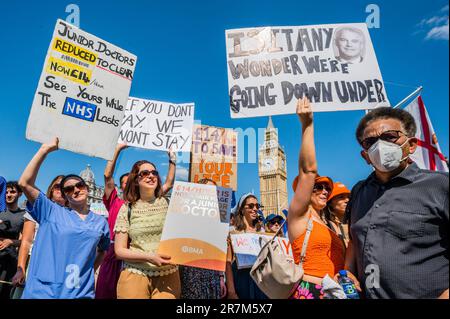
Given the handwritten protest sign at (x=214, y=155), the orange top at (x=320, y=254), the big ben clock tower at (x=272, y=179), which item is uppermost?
the big ben clock tower at (x=272, y=179)

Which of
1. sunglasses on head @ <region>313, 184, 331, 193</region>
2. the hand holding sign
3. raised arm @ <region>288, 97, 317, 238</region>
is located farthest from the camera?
sunglasses on head @ <region>313, 184, 331, 193</region>

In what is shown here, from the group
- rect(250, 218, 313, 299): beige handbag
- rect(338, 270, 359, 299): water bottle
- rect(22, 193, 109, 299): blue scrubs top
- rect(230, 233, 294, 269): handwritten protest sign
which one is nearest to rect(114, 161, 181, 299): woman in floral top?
rect(22, 193, 109, 299): blue scrubs top

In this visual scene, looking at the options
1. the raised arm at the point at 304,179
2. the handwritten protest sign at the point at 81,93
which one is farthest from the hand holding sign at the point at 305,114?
the handwritten protest sign at the point at 81,93

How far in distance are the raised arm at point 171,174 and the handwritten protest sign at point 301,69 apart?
1117mm

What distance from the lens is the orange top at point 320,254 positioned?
2178 mm

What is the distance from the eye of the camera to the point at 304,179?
2.12 metres

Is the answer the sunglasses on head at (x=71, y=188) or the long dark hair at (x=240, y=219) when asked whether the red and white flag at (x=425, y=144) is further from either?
the sunglasses on head at (x=71, y=188)

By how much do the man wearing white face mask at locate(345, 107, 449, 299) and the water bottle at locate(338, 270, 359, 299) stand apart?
60 mm

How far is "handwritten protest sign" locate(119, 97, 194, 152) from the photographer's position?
13.5 ft

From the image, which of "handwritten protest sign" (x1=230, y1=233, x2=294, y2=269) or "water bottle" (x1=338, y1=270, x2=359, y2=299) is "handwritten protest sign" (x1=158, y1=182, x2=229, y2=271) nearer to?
"handwritten protest sign" (x1=230, y1=233, x2=294, y2=269)

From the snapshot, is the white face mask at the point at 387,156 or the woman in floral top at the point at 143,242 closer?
the white face mask at the point at 387,156

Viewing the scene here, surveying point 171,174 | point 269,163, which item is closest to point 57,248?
point 171,174

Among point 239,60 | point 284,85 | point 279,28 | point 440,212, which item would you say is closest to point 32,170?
point 239,60

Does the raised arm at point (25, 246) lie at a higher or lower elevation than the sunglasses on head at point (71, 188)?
lower
